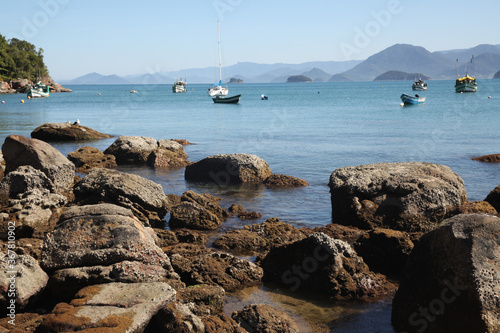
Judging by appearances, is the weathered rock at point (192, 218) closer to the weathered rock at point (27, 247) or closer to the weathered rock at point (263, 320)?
the weathered rock at point (27, 247)

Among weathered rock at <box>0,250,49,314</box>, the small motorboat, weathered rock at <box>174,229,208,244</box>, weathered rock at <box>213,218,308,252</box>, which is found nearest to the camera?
weathered rock at <box>0,250,49,314</box>

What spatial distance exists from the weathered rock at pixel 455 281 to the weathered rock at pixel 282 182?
41.5 ft

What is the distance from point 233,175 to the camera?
2197 centimetres

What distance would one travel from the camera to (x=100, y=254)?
9.76 m

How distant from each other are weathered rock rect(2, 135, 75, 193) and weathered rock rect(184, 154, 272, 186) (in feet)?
21.9

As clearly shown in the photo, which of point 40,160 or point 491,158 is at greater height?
point 40,160

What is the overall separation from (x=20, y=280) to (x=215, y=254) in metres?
4.20

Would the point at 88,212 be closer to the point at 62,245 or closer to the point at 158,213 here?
the point at 62,245

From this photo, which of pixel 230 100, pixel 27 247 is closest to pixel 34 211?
pixel 27 247

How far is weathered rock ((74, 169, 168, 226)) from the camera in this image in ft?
47.8

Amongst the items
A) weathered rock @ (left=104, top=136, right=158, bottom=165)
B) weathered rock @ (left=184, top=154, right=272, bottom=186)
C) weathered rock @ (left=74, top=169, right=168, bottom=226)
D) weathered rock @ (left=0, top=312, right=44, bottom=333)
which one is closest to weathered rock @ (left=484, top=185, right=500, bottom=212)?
weathered rock @ (left=184, top=154, right=272, bottom=186)

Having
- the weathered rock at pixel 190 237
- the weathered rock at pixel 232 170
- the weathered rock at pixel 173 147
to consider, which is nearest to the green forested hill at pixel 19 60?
the weathered rock at pixel 173 147
